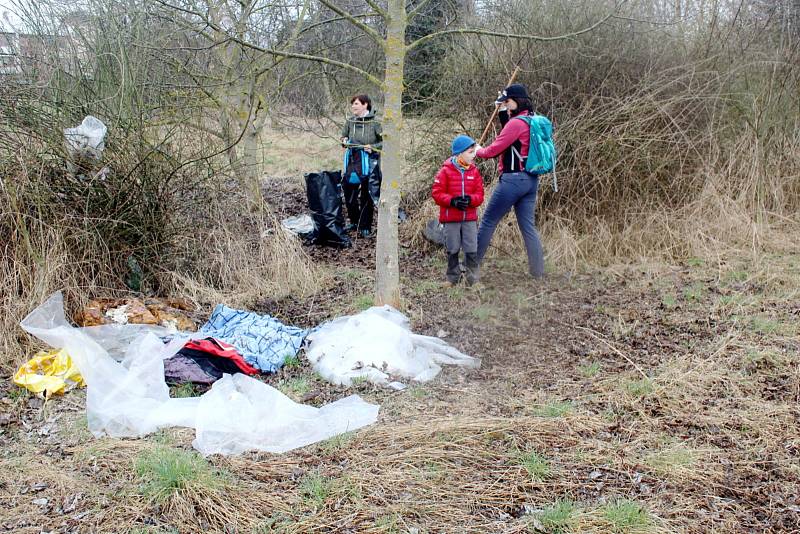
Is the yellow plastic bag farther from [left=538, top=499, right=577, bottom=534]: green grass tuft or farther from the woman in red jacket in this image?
the woman in red jacket

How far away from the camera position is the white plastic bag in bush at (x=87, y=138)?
5453 millimetres

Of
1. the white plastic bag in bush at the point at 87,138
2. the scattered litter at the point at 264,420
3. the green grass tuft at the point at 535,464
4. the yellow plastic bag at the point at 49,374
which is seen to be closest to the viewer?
the green grass tuft at the point at 535,464

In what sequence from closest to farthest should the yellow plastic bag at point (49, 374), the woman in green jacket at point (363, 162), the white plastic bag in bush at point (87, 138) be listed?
the yellow plastic bag at point (49, 374), the white plastic bag in bush at point (87, 138), the woman in green jacket at point (363, 162)

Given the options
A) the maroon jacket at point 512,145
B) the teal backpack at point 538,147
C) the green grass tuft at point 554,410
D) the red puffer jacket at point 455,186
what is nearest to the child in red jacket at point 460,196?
the red puffer jacket at point 455,186

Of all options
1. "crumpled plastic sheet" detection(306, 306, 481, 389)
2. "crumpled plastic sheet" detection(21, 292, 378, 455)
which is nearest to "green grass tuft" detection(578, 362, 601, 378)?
"crumpled plastic sheet" detection(306, 306, 481, 389)

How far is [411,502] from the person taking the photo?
315cm

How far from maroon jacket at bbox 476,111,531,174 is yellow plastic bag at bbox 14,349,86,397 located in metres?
3.65

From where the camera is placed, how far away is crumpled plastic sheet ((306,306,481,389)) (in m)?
4.56

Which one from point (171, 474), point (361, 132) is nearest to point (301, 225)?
point (361, 132)

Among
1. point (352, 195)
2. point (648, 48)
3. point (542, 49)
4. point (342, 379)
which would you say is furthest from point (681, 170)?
point (342, 379)

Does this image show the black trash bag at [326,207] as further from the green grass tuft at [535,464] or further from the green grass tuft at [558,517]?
the green grass tuft at [558,517]

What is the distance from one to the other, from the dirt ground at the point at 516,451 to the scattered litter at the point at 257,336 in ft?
0.50

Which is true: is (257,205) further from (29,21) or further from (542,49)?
(542,49)

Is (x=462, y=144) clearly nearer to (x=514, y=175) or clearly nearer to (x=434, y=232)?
(x=514, y=175)
